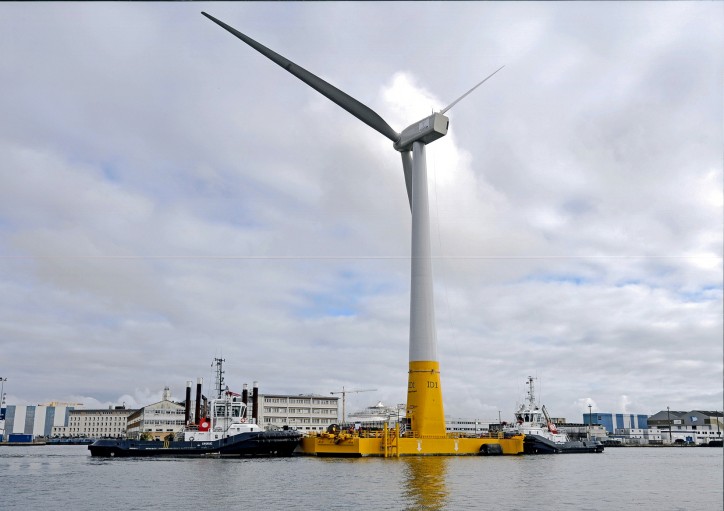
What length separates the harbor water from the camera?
3409cm

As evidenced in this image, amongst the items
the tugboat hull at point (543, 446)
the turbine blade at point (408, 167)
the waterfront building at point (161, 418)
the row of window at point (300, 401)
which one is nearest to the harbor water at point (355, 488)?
the tugboat hull at point (543, 446)

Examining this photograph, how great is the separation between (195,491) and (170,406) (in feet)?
435

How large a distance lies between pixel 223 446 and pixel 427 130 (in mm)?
44129

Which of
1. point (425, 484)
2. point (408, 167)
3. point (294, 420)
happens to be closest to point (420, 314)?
point (408, 167)

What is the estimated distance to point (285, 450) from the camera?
7975 cm

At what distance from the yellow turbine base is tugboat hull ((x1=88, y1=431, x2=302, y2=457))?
3.32 metres

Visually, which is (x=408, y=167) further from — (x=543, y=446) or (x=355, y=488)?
(x=355, y=488)

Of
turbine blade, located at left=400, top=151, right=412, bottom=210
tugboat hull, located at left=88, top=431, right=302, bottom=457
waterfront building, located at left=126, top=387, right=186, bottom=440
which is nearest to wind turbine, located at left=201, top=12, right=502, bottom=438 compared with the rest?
turbine blade, located at left=400, top=151, right=412, bottom=210

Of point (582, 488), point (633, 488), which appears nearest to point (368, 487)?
point (582, 488)

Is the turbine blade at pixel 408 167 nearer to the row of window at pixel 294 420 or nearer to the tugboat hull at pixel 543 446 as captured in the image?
the tugboat hull at pixel 543 446

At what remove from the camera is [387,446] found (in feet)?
230

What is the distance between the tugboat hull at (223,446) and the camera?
3017 inches

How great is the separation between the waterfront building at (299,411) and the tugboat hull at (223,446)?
8257 centimetres

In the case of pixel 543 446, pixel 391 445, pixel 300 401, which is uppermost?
pixel 300 401
